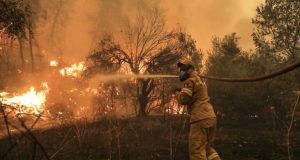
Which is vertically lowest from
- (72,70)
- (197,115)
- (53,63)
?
(197,115)

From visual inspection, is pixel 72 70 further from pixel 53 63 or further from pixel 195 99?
pixel 195 99

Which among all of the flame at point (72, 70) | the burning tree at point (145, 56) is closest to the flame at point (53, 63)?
the flame at point (72, 70)

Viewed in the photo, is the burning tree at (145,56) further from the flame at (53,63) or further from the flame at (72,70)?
the flame at (53,63)

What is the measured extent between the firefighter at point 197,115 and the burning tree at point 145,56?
55.4ft

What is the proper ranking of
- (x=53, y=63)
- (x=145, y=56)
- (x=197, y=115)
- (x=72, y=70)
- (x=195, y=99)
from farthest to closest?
(x=53, y=63) → (x=72, y=70) → (x=145, y=56) → (x=195, y=99) → (x=197, y=115)

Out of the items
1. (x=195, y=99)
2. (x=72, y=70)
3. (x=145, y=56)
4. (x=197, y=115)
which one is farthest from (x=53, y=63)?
(x=197, y=115)

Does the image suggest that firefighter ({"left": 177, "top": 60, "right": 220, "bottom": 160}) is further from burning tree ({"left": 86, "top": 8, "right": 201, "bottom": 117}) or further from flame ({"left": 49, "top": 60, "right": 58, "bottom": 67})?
flame ({"left": 49, "top": 60, "right": 58, "bottom": 67})

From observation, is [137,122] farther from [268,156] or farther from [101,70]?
[268,156]

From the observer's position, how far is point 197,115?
6.57 metres

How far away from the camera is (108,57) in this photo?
77.9ft

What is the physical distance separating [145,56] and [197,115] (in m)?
18.4

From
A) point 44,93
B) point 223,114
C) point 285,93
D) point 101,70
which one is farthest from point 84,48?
point 285,93

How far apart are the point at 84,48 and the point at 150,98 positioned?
25.1 m

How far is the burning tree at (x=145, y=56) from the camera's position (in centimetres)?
2383
